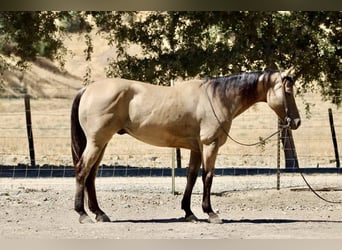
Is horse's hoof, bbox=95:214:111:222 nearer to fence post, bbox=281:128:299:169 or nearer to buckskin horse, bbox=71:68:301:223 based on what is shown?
buckskin horse, bbox=71:68:301:223

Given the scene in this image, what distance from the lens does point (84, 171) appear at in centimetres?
526

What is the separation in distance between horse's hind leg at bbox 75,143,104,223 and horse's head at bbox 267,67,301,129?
1.33 meters

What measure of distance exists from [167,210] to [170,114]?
40.9 inches

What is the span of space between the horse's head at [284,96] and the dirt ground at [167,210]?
79 centimetres

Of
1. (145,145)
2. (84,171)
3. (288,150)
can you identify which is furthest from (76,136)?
(145,145)

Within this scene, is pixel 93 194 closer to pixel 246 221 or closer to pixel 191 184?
pixel 191 184

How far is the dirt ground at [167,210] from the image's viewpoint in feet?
16.3

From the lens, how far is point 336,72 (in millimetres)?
8258

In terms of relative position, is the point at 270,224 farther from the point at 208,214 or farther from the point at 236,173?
the point at 236,173

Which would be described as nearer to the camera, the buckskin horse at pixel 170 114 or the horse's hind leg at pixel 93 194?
the buckskin horse at pixel 170 114

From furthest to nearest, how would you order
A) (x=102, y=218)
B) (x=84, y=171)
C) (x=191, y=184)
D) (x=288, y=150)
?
(x=288, y=150)
(x=191, y=184)
(x=102, y=218)
(x=84, y=171)

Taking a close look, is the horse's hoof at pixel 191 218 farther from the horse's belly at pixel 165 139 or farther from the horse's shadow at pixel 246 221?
the horse's belly at pixel 165 139

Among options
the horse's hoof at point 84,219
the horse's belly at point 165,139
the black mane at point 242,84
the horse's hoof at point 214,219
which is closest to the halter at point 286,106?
the black mane at point 242,84

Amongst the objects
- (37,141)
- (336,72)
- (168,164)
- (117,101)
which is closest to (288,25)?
(336,72)
